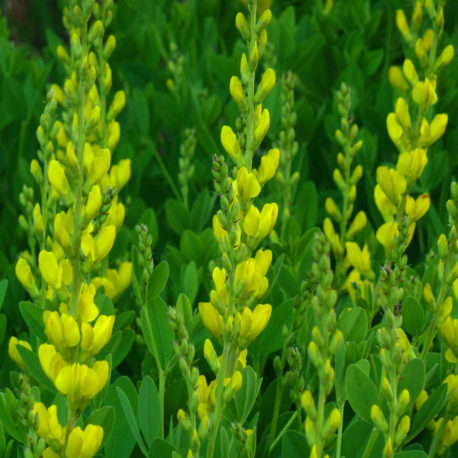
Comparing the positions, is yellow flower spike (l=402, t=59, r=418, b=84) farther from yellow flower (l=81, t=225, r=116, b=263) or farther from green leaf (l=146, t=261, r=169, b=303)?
yellow flower (l=81, t=225, r=116, b=263)

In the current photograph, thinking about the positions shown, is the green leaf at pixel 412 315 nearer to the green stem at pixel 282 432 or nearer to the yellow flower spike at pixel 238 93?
the green stem at pixel 282 432

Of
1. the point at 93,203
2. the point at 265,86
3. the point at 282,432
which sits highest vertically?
the point at 265,86

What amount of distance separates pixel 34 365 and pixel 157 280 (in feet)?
0.88

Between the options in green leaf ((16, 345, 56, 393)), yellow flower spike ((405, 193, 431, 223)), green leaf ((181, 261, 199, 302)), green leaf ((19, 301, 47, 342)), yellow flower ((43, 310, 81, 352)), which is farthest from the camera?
green leaf ((181, 261, 199, 302))

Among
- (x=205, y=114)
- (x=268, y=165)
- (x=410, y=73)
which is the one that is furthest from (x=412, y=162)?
(x=205, y=114)

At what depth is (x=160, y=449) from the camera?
124 cm

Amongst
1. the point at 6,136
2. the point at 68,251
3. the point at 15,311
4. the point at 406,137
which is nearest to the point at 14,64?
the point at 6,136

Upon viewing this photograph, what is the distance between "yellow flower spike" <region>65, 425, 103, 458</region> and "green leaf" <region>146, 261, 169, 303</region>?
0.42m

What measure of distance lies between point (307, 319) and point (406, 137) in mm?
386

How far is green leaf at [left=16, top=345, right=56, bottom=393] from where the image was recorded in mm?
1333

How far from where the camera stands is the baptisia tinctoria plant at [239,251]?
3.78 feet

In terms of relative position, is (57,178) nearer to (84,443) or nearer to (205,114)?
(84,443)

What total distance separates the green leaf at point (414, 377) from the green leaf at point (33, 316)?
62 centimetres

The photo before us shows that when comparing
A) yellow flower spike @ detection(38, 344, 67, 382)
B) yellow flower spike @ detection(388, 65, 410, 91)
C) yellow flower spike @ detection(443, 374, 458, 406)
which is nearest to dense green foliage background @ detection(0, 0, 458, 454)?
yellow flower spike @ detection(388, 65, 410, 91)
